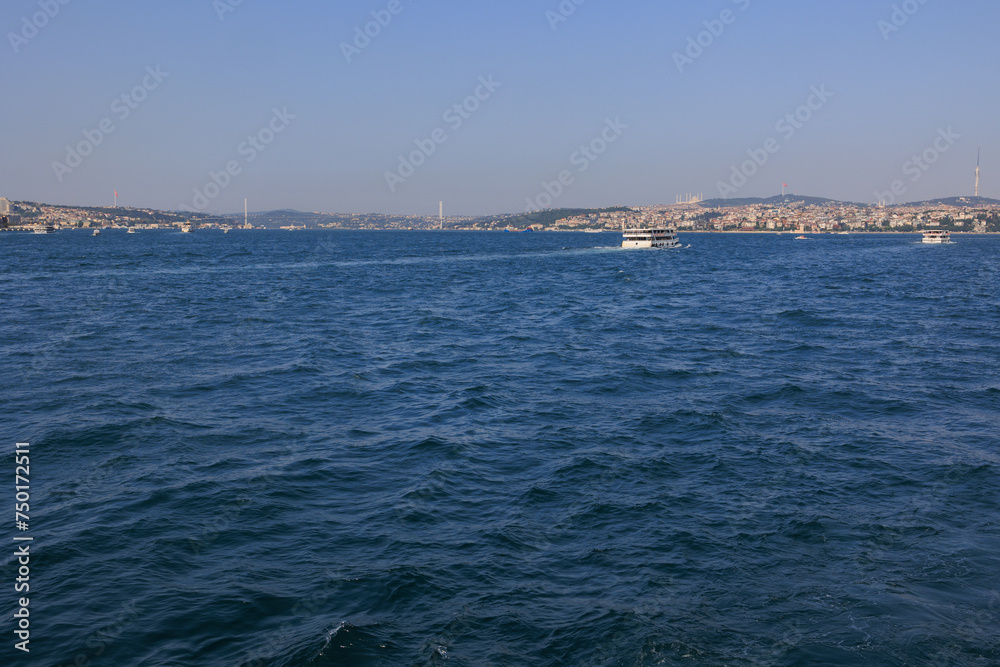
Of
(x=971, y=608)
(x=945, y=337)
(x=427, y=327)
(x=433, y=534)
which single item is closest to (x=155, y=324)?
(x=427, y=327)

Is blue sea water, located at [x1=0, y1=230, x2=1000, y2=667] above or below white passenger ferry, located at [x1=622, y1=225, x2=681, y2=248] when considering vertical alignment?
below

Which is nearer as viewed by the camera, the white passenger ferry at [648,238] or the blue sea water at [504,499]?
the blue sea water at [504,499]

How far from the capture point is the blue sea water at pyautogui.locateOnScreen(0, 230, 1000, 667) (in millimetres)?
8867

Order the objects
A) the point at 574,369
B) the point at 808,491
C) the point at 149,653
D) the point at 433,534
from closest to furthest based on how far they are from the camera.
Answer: the point at 149,653, the point at 433,534, the point at 808,491, the point at 574,369

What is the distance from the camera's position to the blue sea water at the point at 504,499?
8.87 metres

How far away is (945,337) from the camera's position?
32781mm

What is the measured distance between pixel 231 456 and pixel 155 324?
23.1 m

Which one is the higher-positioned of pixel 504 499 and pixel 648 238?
pixel 648 238

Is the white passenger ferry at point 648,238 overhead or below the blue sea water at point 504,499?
overhead

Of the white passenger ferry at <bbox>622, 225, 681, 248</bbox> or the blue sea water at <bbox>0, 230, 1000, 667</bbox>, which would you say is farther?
the white passenger ferry at <bbox>622, 225, 681, 248</bbox>

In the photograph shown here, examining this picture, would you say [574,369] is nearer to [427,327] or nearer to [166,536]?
[427,327]

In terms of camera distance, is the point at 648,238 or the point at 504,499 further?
the point at 648,238

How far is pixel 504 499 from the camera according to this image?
43.8ft

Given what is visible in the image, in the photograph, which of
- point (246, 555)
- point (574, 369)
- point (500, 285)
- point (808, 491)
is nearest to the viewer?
point (246, 555)
